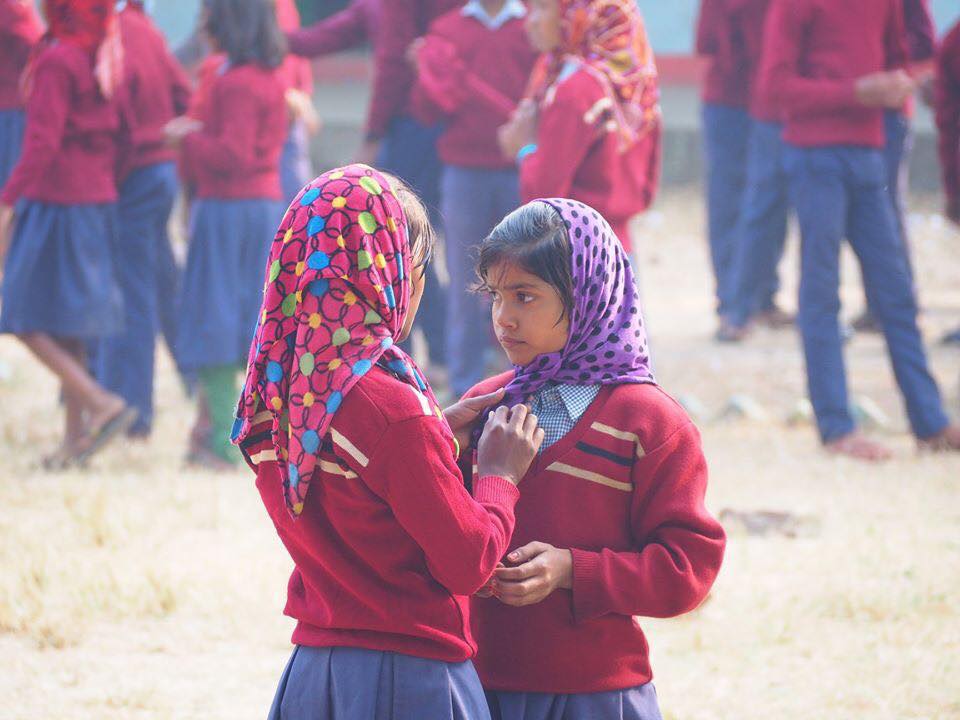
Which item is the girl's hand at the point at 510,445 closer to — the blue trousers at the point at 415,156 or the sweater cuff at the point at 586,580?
the sweater cuff at the point at 586,580

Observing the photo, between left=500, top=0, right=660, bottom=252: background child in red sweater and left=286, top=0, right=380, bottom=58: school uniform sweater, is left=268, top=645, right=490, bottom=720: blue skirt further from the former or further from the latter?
left=286, top=0, right=380, bottom=58: school uniform sweater

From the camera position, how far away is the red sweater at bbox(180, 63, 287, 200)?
5.43m

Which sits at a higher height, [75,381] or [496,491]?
[496,491]

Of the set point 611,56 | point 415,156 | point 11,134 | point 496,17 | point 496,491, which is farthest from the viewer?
point 11,134

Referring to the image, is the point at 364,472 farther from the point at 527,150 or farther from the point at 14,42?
the point at 14,42

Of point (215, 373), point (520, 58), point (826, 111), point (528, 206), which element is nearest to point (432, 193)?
point (520, 58)

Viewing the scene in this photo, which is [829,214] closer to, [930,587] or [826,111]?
[826,111]

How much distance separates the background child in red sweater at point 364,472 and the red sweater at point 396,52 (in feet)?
14.9

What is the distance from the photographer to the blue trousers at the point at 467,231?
20.1ft

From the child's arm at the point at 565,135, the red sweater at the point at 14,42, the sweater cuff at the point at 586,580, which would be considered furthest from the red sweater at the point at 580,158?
the red sweater at the point at 14,42

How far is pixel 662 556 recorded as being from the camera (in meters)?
2.15

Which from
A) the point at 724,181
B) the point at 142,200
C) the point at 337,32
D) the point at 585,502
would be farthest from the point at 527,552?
the point at 724,181

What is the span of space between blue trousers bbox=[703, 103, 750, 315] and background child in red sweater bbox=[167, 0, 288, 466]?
11.1 ft

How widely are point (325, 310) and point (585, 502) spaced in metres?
0.54
